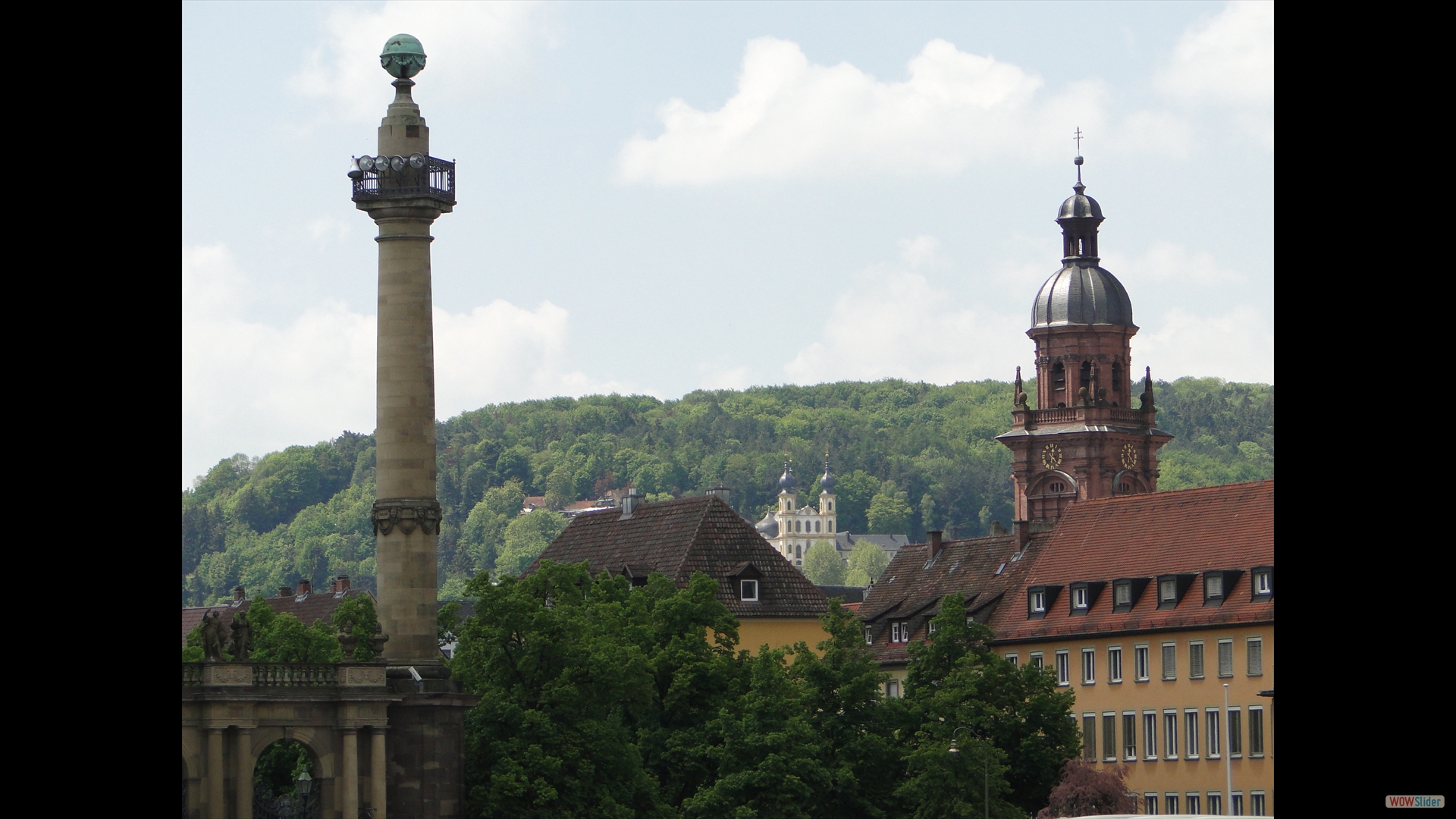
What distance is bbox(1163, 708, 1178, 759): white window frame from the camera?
3457 inches

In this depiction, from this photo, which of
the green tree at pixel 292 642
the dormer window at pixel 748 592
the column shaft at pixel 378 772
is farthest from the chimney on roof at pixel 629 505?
the column shaft at pixel 378 772

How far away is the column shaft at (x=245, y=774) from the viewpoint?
5412 cm

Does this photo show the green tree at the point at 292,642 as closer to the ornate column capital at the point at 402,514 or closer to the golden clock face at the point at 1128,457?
the ornate column capital at the point at 402,514

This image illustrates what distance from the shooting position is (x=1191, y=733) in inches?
3430

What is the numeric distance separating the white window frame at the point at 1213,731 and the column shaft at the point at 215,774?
4220 centimetres

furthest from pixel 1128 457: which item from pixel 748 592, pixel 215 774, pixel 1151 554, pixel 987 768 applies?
pixel 215 774

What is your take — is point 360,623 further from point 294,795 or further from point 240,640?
point 240,640

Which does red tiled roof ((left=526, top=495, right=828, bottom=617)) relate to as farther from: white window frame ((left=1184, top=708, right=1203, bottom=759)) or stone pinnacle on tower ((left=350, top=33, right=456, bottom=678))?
stone pinnacle on tower ((left=350, top=33, right=456, bottom=678))

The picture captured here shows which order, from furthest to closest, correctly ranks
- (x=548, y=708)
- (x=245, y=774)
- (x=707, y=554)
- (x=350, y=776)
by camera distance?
(x=707, y=554) < (x=548, y=708) < (x=350, y=776) < (x=245, y=774)

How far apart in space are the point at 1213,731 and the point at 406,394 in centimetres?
3764

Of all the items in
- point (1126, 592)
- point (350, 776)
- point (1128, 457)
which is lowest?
point (350, 776)

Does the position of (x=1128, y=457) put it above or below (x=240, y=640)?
above
